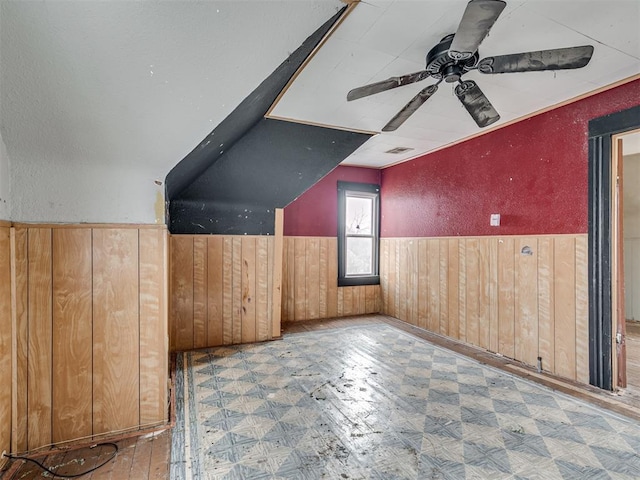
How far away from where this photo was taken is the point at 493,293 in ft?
11.3

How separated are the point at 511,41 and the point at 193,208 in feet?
10.2

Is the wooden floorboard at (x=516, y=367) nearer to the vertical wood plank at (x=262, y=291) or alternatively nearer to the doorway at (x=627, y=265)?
the doorway at (x=627, y=265)

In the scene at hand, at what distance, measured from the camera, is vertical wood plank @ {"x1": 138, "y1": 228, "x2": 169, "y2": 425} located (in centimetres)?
209

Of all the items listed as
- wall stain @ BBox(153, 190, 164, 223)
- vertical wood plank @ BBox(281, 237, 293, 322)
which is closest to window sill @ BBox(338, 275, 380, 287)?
vertical wood plank @ BBox(281, 237, 293, 322)

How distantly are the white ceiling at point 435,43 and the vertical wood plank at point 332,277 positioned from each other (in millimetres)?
2066

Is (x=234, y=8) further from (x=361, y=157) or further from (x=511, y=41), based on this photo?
(x=361, y=157)

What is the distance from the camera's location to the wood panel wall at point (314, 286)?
4.72m

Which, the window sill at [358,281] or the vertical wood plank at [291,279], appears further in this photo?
the window sill at [358,281]

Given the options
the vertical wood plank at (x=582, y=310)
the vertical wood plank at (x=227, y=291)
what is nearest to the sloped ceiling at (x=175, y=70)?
the vertical wood plank at (x=582, y=310)

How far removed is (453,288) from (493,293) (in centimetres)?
54

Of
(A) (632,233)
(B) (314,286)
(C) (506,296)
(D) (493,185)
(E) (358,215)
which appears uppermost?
(D) (493,185)

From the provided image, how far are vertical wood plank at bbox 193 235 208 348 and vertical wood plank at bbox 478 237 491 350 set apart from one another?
2988mm

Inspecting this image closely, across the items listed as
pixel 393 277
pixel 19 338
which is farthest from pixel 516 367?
pixel 19 338

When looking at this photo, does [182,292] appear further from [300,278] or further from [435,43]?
[435,43]
